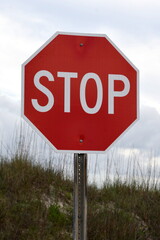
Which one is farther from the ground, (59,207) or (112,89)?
(112,89)

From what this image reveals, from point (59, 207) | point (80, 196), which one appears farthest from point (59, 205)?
point (80, 196)

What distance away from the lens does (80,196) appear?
3145 mm

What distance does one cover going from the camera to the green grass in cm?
606

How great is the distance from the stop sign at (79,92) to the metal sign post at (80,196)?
0.14 m

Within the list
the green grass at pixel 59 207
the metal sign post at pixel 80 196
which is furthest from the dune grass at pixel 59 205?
the metal sign post at pixel 80 196

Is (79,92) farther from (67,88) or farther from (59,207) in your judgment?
(59,207)

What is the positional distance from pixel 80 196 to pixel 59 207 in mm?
3664

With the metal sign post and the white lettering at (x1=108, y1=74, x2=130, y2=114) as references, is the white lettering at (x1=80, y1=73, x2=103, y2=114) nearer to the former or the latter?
the white lettering at (x1=108, y1=74, x2=130, y2=114)

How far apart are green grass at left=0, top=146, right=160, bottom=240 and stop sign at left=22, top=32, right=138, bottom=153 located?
3074 millimetres

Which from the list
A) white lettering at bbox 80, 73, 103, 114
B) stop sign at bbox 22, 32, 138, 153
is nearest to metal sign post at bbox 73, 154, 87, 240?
stop sign at bbox 22, 32, 138, 153

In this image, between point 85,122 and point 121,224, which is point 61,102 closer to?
point 85,122

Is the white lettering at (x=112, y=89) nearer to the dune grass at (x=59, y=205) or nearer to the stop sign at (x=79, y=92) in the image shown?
the stop sign at (x=79, y=92)

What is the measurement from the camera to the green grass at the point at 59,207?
606 centimetres

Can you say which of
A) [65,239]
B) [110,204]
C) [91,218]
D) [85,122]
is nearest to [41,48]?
[85,122]
